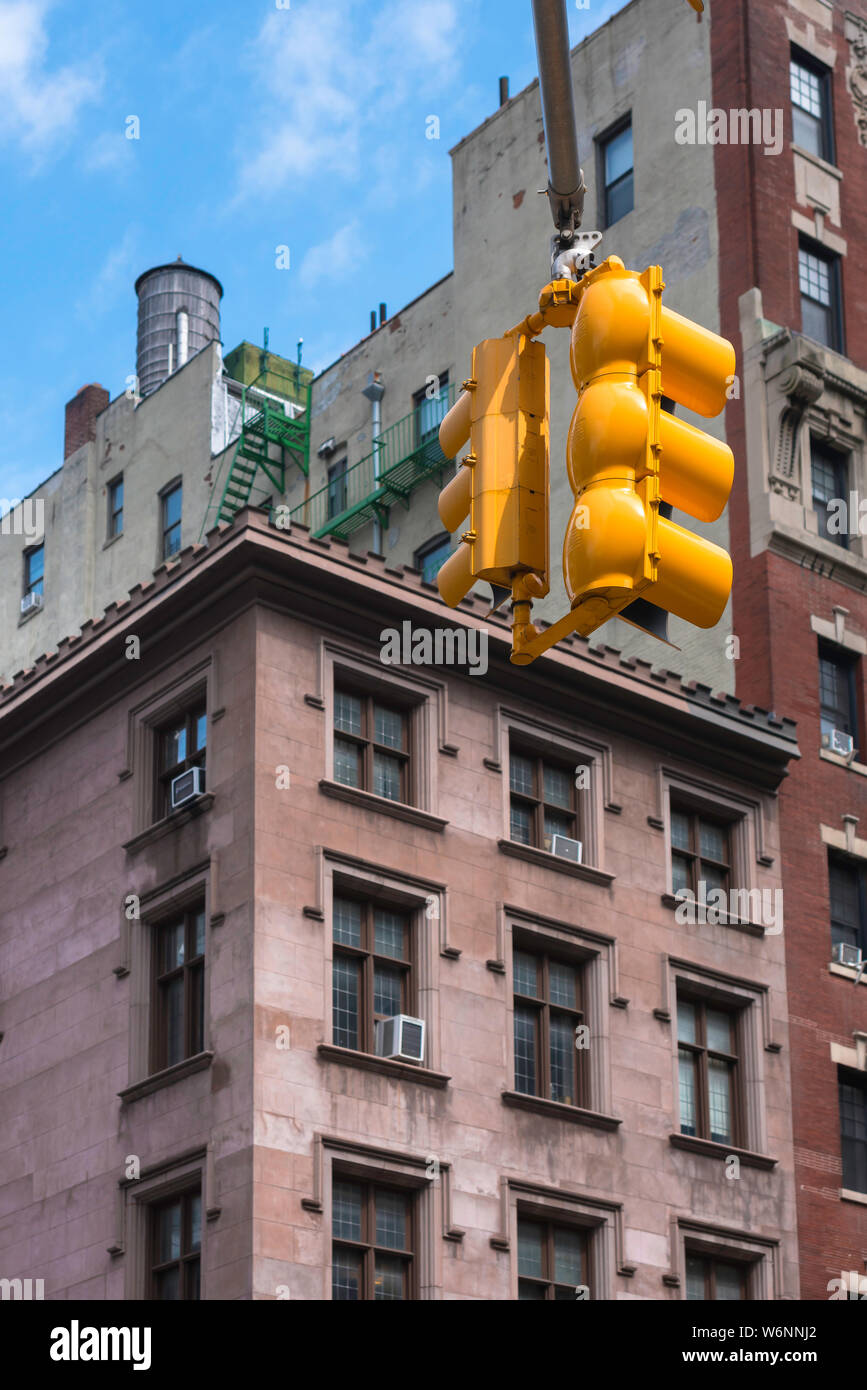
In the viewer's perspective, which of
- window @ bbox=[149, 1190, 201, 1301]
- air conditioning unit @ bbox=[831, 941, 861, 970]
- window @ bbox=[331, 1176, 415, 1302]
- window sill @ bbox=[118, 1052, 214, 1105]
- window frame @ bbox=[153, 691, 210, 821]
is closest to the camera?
window @ bbox=[331, 1176, 415, 1302]

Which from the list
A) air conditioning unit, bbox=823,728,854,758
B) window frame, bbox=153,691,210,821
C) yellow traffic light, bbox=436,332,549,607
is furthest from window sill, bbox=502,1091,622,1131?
yellow traffic light, bbox=436,332,549,607

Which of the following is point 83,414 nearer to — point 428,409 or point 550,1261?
point 428,409

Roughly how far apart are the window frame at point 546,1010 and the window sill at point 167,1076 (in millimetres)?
5131

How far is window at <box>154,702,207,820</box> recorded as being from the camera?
3256 centimetres

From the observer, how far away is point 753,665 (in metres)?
38.9

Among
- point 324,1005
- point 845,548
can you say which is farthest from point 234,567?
point 845,548

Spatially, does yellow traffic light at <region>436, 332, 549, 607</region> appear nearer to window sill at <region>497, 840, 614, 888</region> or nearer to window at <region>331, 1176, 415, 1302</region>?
window at <region>331, 1176, 415, 1302</region>

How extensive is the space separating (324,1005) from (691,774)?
9822mm

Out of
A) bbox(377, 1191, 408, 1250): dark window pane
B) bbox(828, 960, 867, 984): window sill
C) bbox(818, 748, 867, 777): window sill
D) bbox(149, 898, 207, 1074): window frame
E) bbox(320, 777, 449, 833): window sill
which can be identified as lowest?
bbox(377, 1191, 408, 1250): dark window pane

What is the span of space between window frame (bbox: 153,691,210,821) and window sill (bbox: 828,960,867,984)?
12.5 metres

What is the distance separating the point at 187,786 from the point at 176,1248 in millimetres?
6830

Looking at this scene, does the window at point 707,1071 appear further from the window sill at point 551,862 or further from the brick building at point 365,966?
the window sill at point 551,862

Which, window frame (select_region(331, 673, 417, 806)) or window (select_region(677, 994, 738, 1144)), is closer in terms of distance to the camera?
window frame (select_region(331, 673, 417, 806))

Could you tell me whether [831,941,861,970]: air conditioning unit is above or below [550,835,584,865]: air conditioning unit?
below
